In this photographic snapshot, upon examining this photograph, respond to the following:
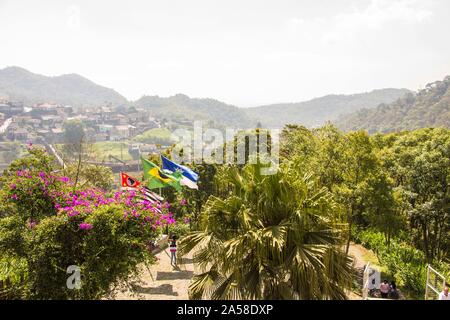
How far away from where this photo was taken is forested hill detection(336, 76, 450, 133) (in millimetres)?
147625

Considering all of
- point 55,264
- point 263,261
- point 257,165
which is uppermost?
point 257,165

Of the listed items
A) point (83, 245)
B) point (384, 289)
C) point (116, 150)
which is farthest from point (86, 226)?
point (116, 150)

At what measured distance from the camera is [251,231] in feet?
17.6

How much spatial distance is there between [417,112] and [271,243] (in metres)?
181

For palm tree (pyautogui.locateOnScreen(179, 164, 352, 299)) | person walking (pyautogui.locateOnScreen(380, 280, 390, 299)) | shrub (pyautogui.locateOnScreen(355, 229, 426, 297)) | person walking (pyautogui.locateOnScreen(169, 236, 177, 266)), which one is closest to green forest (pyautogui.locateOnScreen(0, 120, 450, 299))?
palm tree (pyautogui.locateOnScreen(179, 164, 352, 299))

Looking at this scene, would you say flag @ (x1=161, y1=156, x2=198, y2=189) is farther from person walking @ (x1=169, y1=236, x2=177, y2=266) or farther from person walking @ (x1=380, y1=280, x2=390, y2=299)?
person walking @ (x1=380, y1=280, x2=390, y2=299)

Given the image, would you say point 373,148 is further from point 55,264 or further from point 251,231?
point 55,264

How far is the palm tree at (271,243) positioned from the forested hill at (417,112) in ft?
465

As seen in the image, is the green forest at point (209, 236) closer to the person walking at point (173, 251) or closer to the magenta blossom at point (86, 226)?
the magenta blossom at point (86, 226)

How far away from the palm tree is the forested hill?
142 metres

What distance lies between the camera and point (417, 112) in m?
164

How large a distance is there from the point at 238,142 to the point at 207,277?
15.1 metres

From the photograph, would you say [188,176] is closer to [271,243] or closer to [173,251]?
[173,251]
